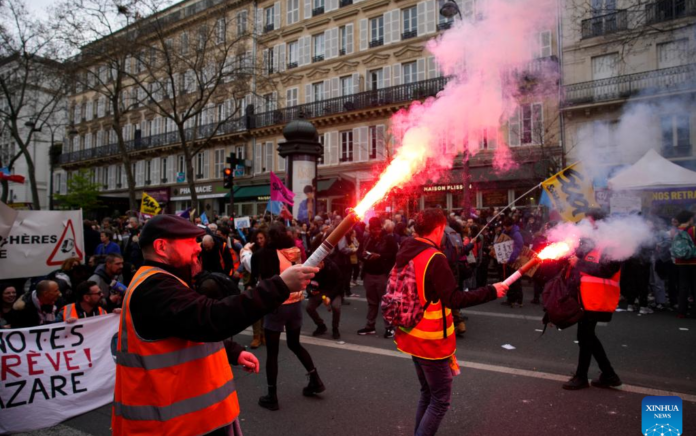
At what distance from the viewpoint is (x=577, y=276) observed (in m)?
4.31

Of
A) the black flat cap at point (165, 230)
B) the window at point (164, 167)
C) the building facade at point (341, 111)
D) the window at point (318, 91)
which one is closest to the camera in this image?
the black flat cap at point (165, 230)

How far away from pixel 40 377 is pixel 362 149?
2237cm

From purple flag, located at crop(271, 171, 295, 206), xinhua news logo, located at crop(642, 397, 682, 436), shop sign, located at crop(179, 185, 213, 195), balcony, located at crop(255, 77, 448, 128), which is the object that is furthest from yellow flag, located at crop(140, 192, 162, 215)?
shop sign, located at crop(179, 185, 213, 195)

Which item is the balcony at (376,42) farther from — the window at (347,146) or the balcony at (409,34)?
the window at (347,146)

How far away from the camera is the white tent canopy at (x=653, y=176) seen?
9.84 m

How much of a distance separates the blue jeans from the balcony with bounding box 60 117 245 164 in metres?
26.2

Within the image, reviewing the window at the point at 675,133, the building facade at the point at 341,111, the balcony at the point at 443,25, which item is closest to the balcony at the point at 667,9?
the window at the point at 675,133

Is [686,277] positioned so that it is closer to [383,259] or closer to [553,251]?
[383,259]

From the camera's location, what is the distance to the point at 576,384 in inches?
174

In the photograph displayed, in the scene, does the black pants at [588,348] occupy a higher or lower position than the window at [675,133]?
lower

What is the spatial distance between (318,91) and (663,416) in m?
27.4

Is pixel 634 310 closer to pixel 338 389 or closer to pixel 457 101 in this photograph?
pixel 457 101

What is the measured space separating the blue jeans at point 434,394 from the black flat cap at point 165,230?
74.2 inches

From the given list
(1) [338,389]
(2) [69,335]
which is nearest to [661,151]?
(1) [338,389]
